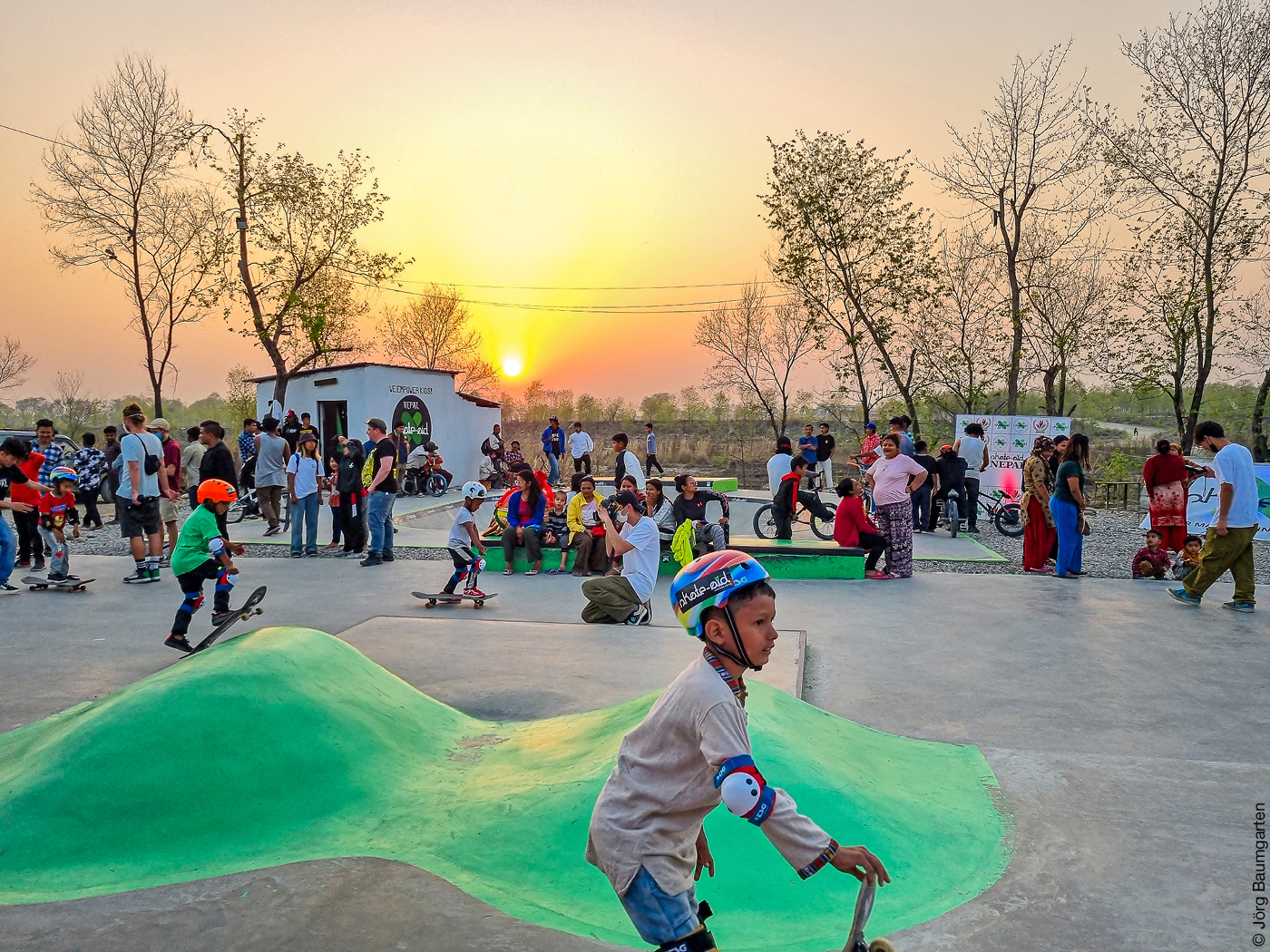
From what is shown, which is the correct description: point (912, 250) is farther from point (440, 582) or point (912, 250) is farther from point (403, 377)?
point (440, 582)

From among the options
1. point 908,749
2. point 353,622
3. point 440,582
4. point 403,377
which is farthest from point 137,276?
point 908,749

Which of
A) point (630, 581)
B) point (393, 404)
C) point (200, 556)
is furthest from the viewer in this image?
point (393, 404)

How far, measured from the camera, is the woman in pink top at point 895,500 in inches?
419

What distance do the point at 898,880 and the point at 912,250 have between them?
2311 cm

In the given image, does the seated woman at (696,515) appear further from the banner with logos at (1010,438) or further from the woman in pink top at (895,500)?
the banner with logos at (1010,438)

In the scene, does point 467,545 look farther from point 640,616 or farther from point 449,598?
point 640,616

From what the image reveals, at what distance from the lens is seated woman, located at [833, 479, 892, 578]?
36.6 feet

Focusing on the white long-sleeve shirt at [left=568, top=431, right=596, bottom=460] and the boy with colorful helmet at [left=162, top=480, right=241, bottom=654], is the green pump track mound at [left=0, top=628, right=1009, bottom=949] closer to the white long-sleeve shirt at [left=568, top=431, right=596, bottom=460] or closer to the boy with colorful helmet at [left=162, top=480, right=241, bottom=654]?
the boy with colorful helmet at [left=162, top=480, right=241, bottom=654]

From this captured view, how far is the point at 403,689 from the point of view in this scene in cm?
520

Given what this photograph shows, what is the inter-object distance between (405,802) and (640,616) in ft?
13.9

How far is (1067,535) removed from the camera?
10.9m

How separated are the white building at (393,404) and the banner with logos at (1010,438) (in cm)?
1488

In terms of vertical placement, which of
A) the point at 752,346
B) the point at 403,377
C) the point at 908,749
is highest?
→ the point at 752,346

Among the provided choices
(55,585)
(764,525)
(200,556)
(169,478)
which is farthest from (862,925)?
(764,525)
